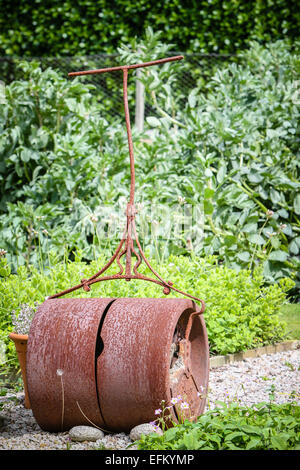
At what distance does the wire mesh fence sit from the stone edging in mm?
4232

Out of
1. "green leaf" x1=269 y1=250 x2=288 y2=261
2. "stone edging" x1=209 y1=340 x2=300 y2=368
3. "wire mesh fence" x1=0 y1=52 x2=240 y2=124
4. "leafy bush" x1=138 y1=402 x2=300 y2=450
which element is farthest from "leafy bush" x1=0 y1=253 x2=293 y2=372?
"wire mesh fence" x1=0 y1=52 x2=240 y2=124

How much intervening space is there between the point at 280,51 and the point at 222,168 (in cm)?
236

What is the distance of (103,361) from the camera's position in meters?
2.25

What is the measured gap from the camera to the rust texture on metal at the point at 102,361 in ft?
7.20

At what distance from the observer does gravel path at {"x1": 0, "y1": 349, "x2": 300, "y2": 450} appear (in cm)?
228

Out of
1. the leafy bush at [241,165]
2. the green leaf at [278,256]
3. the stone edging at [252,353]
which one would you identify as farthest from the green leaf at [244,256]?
the stone edging at [252,353]

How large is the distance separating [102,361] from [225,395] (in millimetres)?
867

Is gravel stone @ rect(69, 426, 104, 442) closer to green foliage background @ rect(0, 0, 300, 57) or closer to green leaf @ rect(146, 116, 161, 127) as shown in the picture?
green leaf @ rect(146, 116, 161, 127)

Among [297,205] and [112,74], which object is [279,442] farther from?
[112,74]

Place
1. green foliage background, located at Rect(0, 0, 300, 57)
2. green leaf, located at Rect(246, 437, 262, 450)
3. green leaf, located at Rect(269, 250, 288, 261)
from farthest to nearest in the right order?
green foliage background, located at Rect(0, 0, 300, 57)
green leaf, located at Rect(269, 250, 288, 261)
green leaf, located at Rect(246, 437, 262, 450)

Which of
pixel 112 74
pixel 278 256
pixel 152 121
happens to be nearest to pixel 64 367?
pixel 278 256

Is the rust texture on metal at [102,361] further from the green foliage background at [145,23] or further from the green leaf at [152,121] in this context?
the green foliage background at [145,23]

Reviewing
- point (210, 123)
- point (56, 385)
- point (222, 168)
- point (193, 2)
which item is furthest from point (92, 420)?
point (193, 2)

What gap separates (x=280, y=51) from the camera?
6.20 meters
